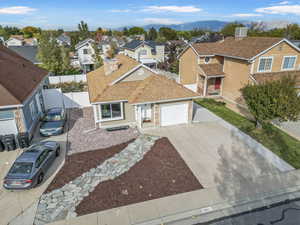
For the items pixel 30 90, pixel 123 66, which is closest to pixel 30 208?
pixel 30 90

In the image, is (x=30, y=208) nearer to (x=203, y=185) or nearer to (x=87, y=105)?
(x=203, y=185)

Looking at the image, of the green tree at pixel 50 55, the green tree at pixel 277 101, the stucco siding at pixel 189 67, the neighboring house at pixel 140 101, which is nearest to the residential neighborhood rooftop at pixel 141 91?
the neighboring house at pixel 140 101

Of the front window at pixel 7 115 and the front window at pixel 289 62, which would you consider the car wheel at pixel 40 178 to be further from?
the front window at pixel 289 62

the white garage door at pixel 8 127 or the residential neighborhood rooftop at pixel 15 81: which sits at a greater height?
the residential neighborhood rooftop at pixel 15 81

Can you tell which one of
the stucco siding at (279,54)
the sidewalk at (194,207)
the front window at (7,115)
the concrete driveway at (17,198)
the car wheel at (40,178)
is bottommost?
the sidewalk at (194,207)

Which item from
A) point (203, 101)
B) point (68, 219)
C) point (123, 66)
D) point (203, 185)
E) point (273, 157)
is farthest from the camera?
point (203, 101)

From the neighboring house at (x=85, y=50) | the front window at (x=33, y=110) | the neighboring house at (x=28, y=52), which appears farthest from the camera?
the neighboring house at (x=85, y=50)

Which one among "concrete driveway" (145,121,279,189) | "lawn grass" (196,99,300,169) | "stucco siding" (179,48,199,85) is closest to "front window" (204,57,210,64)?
"stucco siding" (179,48,199,85)
